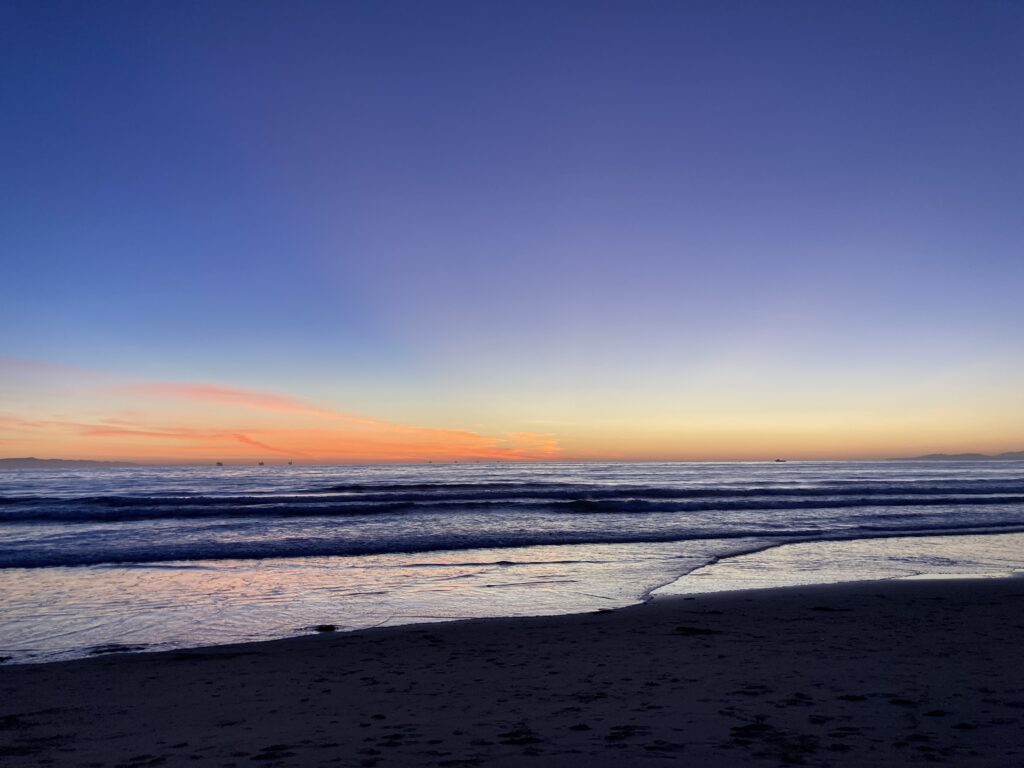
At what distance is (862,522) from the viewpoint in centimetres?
2853

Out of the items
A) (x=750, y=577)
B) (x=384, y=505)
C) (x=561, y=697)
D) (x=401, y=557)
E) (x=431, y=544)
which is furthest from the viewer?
(x=384, y=505)

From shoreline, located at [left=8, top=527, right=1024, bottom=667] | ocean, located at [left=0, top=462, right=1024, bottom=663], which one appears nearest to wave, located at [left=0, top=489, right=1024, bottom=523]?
ocean, located at [left=0, top=462, right=1024, bottom=663]

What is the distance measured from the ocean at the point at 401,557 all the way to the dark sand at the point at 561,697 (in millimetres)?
1722

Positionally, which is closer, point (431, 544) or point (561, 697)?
point (561, 697)

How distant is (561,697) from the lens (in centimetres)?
670

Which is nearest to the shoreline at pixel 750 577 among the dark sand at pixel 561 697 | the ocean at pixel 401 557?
the ocean at pixel 401 557

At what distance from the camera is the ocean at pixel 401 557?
11375 mm

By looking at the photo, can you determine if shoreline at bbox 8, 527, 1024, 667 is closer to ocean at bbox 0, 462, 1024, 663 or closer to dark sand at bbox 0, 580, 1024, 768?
ocean at bbox 0, 462, 1024, 663

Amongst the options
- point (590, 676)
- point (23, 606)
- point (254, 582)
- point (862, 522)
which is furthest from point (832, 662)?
point (862, 522)

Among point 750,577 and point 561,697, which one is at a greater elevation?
point 561,697

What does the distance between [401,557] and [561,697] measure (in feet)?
42.6

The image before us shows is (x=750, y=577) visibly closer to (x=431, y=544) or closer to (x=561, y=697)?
(x=561, y=697)

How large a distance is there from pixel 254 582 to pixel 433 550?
6.59m

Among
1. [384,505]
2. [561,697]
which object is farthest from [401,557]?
[384,505]
